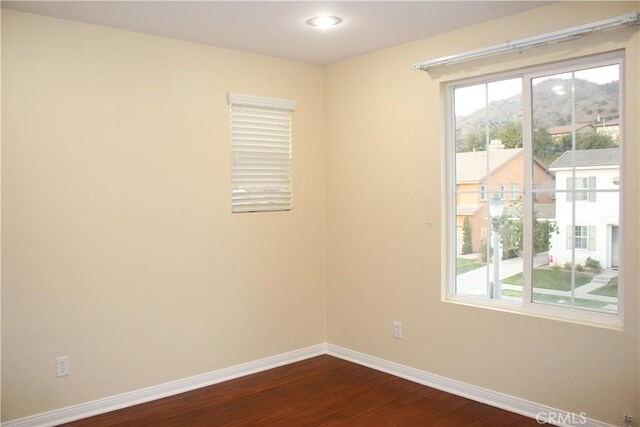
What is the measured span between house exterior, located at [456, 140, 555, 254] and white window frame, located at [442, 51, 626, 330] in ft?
0.15

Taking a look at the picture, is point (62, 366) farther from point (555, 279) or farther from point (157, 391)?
point (555, 279)

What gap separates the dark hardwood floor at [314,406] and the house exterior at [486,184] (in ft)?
3.51

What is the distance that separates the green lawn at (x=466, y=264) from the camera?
370cm

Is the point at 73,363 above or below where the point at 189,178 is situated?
below

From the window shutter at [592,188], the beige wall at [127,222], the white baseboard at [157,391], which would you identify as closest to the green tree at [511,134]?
the window shutter at [592,188]

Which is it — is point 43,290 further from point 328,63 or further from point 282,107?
point 328,63

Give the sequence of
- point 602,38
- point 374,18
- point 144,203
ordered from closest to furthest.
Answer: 1. point 602,38
2. point 374,18
3. point 144,203

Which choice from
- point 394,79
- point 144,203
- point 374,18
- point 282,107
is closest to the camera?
point 374,18

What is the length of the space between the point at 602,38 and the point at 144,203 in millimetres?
2970

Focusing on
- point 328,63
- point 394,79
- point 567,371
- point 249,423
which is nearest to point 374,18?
point 394,79

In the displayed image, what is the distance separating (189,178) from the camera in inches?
151

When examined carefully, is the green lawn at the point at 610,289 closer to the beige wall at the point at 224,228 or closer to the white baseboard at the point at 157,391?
the beige wall at the point at 224,228

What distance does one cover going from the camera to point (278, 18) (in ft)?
10.9

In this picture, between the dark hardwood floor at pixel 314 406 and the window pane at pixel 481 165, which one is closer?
the dark hardwood floor at pixel 314 406
